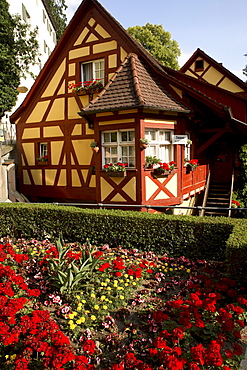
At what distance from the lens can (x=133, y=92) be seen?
10203 millimetres

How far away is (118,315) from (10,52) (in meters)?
14.9

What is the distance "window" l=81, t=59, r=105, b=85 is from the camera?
480 inches

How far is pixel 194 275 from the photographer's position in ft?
19.3

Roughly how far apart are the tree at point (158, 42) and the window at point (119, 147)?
23153 millimetres

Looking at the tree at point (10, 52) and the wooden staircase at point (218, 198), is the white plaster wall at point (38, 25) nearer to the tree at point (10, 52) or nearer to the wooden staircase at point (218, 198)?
the tree at point (10, 52)

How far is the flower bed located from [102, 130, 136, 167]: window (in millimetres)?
4568

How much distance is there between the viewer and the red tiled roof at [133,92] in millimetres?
9984

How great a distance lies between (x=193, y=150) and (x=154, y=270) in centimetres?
817

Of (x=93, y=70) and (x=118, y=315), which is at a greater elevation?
(x=93, y=70)

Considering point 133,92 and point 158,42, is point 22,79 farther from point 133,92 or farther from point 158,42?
point 133,92

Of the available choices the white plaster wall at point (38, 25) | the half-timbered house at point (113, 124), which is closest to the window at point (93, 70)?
the half-timbered house at point (113, 124)

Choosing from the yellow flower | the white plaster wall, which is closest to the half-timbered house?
the yellow flower

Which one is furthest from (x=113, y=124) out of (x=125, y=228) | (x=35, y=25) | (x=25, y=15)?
(x=35, y=25)

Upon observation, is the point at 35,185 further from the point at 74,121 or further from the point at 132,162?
the point at 132,162
